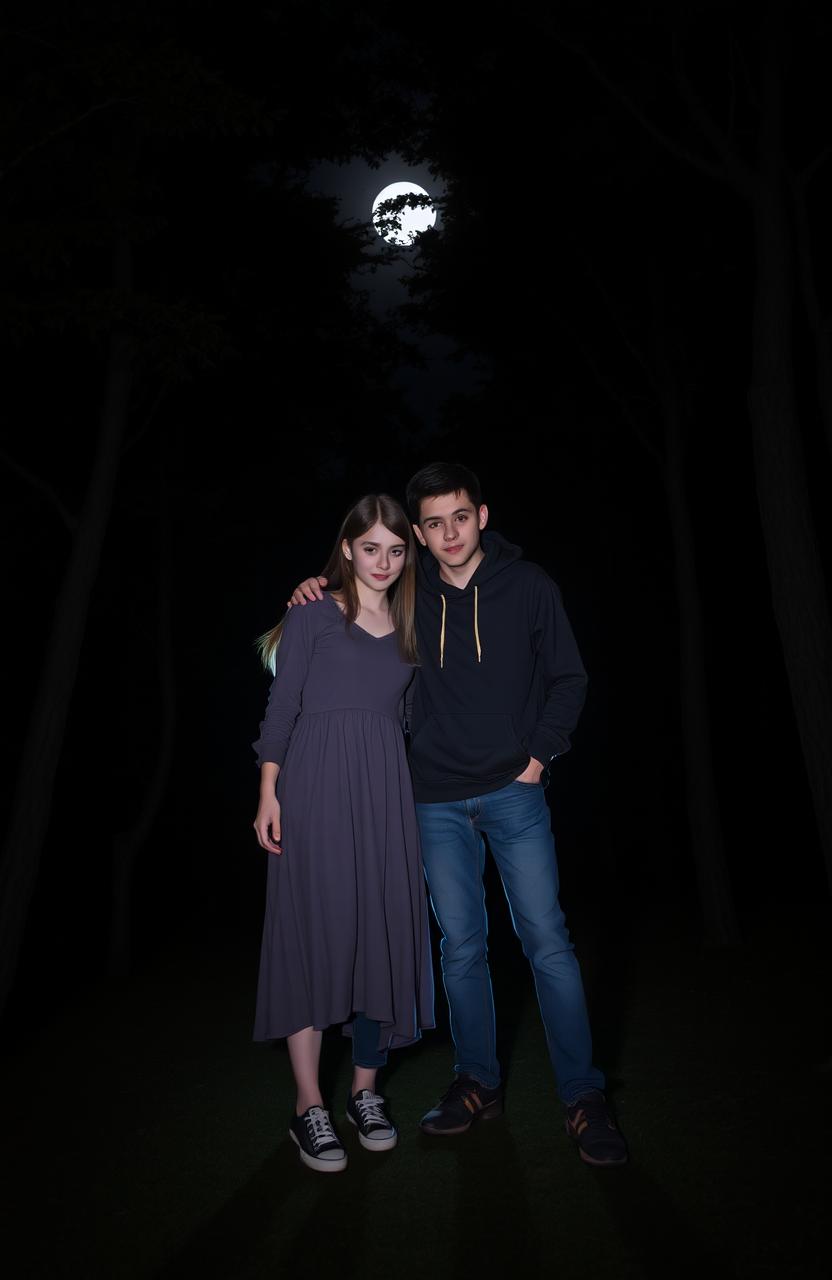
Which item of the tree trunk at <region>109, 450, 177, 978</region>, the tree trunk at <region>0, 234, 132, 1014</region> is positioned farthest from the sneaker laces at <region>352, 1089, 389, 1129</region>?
the tree trunk at <region>109, 450, 177, 978</region>

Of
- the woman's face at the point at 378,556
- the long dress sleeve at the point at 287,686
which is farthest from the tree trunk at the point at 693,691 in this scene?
the long dress sleeve at the point at 287,686

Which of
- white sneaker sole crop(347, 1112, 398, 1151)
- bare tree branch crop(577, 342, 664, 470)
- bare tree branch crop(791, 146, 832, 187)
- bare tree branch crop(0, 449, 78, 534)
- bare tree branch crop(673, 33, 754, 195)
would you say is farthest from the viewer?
bare tree branch crop(577, 342, 664, 470)

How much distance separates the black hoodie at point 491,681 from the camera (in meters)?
3.95

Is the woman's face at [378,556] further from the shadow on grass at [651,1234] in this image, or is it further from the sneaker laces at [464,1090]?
the shadow on grass at [651,1234]

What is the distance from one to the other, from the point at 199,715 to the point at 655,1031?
2025 centimetres

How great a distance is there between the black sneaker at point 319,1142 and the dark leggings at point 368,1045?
0.84ft

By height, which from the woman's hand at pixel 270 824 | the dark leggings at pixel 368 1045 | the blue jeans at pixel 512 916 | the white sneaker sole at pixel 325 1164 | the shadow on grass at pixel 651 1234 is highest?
the woman's hand at pixel 270 824

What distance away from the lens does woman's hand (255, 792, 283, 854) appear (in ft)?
12.6

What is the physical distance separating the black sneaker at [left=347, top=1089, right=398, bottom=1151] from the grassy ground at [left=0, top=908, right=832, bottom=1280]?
2.0 inches

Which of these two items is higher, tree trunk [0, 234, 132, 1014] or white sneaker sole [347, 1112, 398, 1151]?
tree trunk [0, 234, 132, 1014]

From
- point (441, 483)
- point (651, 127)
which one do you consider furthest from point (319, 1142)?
point (651, 127)

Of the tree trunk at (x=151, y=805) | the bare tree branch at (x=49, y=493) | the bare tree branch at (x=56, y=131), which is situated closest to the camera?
the bare tree branch at (x=56, y=131)

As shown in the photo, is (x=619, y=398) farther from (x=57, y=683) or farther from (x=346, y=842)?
(x=346, y=842)

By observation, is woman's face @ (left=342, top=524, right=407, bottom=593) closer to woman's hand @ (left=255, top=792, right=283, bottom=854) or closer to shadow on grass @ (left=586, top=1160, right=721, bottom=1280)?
woman's hand @ (left=255, top=792, right=283, bottom=854)
